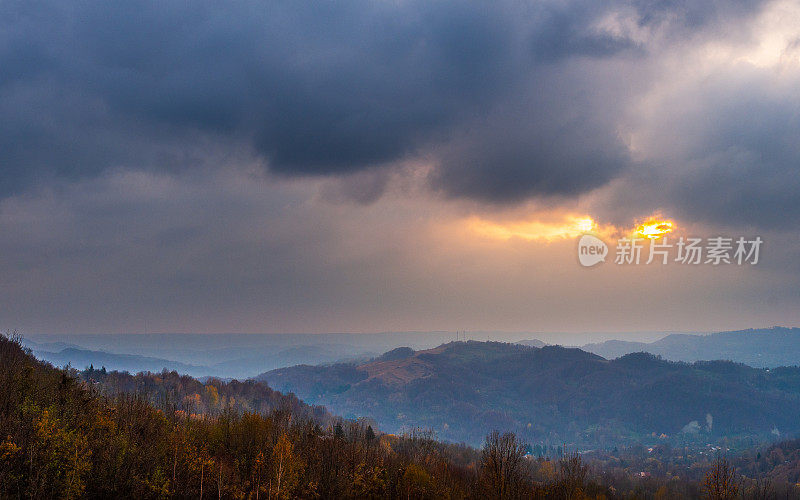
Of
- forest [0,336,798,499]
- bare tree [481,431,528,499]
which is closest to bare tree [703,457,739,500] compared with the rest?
forest [0,336,798,499]

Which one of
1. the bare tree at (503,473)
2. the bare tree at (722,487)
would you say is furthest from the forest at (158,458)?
the bare tree at (722,487)

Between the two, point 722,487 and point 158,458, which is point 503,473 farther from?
point 158,458

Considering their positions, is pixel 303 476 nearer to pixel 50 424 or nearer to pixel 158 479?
pixel 158 479

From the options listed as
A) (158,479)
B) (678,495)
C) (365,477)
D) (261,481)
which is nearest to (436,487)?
(365,477)

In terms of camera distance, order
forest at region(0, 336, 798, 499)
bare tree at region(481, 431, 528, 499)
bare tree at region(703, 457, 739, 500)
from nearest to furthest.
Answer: forest at region(0, 336, 798, 499)
bare tree at region(703, 457, 739, 500)
bare tree at region(481, 431, 528, 499)

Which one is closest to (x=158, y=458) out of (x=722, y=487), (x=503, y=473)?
(x=503, y=473)

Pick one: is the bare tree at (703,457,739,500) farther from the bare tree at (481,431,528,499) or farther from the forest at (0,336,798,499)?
the bare tree at (481,431,528,499)

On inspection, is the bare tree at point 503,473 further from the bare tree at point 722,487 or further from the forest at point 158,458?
the bare tree at point 722,487

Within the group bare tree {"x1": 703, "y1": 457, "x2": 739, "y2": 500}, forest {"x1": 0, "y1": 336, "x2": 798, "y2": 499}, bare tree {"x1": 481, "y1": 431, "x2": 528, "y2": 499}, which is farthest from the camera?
bare tree {"x1": 481, "y1": 431, "x2": 528, "y2": 499}

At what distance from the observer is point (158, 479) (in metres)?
36.9

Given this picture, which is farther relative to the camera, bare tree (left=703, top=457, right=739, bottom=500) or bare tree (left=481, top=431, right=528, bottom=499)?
bare tree (left=481, top=431, right=528, bottom=499)

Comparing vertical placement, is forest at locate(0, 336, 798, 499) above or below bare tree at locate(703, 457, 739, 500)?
above

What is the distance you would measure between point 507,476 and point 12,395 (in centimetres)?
4717

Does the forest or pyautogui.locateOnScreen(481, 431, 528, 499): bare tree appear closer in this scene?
the forest
